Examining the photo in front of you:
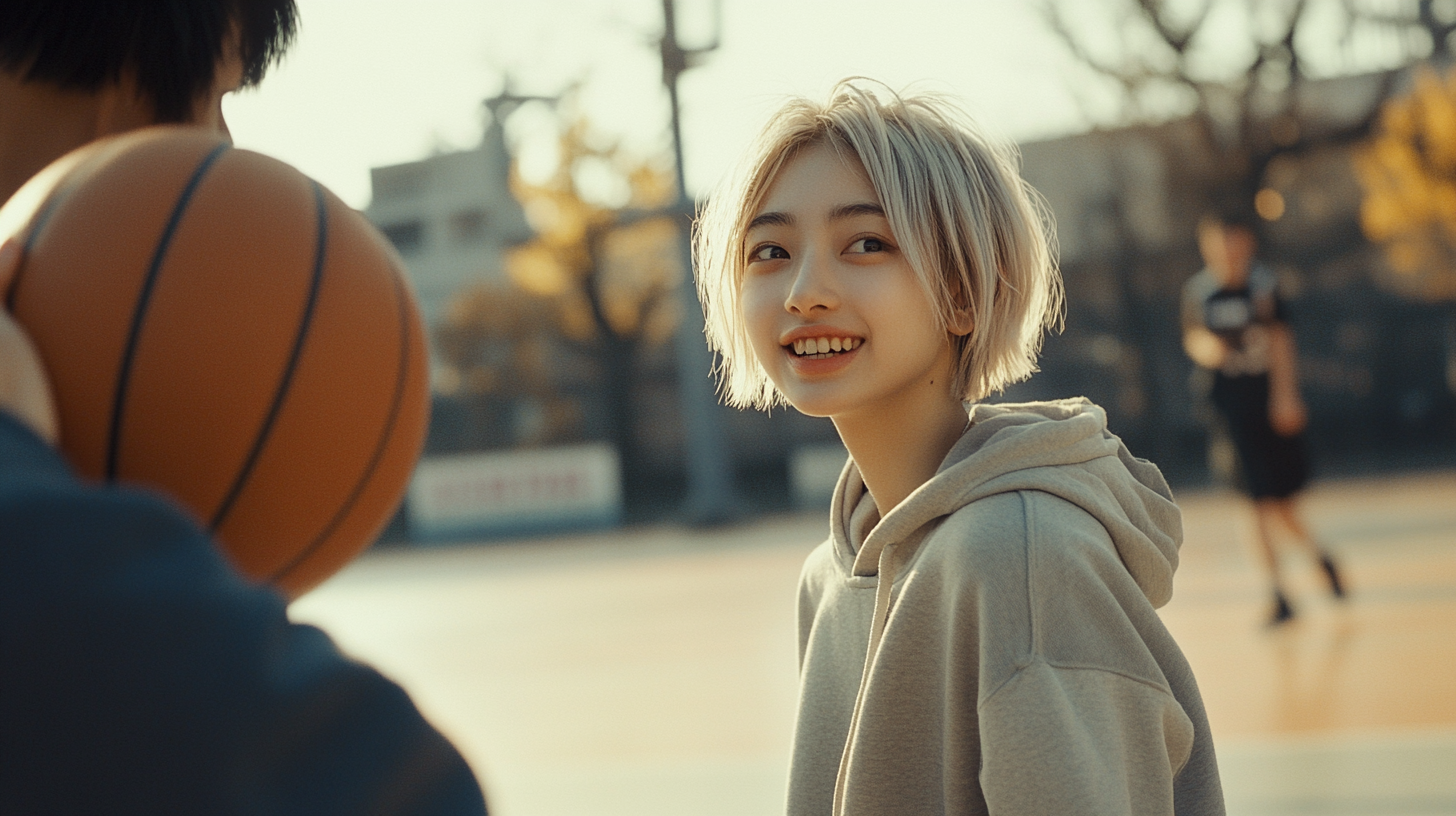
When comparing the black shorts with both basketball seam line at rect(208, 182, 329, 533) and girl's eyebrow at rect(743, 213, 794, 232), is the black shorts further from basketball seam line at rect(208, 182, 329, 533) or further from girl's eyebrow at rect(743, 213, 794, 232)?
basketball seam line at rect(208, 182, 329, 533)

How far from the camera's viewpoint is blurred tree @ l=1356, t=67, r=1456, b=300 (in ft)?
60.7

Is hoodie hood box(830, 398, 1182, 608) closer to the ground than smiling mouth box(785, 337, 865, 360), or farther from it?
closer to the ground

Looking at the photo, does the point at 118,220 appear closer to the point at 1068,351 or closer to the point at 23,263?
the point at 23,263

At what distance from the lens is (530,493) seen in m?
17.4

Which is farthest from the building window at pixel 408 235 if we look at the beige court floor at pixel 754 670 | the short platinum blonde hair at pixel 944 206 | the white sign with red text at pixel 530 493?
the short platinum blonde hair at pixel 944 206

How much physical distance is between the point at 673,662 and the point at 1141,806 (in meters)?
5.49

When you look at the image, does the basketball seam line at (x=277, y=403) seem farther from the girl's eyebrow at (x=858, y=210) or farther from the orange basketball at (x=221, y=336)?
the girl's eyebrow at (x=858, y=210)

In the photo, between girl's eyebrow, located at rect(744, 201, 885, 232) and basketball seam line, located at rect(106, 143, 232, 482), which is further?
girl's eyebrow, located at rect(744, 201, 885, 232)

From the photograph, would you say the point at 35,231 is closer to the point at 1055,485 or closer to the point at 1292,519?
the point at 1055,485

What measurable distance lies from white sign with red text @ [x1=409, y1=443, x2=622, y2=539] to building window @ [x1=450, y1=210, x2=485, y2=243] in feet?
50.0

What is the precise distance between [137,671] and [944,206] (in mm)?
1202

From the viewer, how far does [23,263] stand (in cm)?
82

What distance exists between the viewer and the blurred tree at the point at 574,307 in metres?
21.7

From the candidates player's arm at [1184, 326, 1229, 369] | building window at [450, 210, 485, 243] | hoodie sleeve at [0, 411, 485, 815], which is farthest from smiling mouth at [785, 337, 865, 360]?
→ building window at [450, 210, 485, 243]
